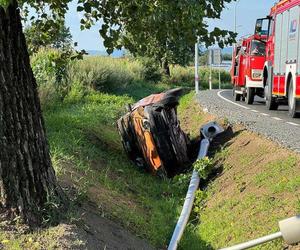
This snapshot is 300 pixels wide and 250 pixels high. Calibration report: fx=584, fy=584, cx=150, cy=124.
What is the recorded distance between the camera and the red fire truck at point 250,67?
21.6m

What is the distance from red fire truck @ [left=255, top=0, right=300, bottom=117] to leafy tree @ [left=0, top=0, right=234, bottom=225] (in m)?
9.41

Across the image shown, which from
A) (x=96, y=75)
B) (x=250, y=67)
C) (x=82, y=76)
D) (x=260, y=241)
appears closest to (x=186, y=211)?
(x=260, y=241)

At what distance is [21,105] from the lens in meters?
5.63

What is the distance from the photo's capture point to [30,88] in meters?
5.75

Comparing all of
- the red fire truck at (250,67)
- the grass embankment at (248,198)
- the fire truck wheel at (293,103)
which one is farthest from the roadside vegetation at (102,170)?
the fire truck wheel at (293,103)

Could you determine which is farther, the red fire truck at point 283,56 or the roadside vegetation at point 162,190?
the red fire truck at point 283,56

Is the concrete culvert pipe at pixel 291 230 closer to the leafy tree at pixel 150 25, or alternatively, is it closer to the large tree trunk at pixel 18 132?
the leafy tree at pixel 150 25

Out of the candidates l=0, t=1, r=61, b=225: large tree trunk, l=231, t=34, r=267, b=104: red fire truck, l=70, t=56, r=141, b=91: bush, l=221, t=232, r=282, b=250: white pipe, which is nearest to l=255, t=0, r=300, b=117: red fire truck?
l=231, t=34, r=267, b=104: red fire truck

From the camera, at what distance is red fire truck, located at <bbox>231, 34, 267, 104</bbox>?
2164 centimetres

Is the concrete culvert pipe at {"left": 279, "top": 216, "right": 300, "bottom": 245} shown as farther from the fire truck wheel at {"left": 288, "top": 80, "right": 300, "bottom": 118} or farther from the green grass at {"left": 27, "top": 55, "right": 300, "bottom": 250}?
the fire truck wheel at {"left": 288, "top": 80, "right": 300, "bottom": 118}

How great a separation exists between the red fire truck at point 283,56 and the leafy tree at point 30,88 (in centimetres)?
941

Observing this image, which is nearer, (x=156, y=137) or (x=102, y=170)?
(x=102, y=170)

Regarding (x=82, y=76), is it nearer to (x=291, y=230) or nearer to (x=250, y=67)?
(x=250, y=67)

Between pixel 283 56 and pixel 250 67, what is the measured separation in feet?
19.1
